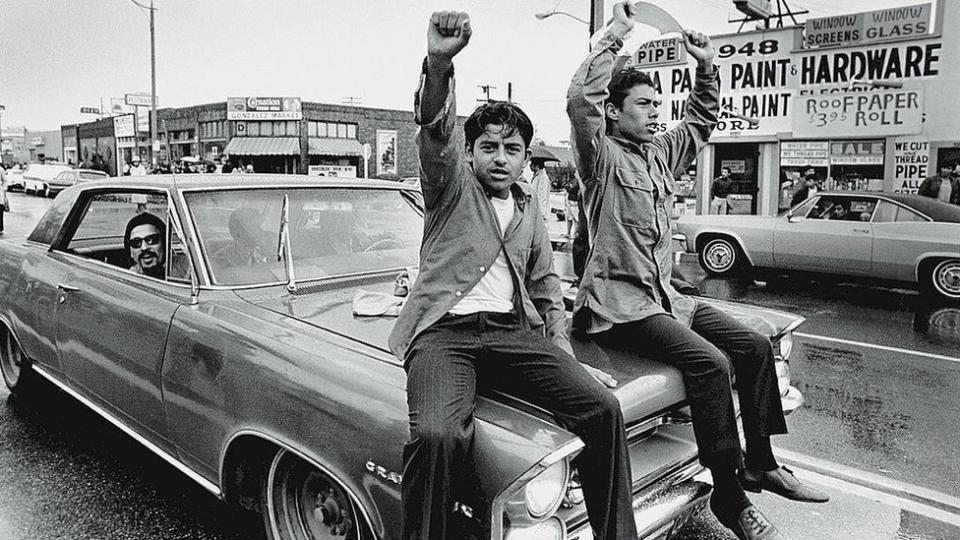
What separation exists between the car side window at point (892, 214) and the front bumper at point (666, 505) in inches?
354

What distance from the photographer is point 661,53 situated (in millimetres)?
20891

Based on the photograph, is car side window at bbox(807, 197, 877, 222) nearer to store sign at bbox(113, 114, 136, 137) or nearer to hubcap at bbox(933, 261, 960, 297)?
hubcap at bbox(933, 261, 960, 297)

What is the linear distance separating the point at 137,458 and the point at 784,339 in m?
3.45

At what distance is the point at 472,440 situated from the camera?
7.12ft

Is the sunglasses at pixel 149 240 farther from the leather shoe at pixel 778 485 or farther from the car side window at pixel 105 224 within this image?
the leather shoe at pixel 778 485

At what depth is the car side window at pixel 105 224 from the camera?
4.30 meters

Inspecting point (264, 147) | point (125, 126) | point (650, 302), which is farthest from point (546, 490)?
point (125, 126)

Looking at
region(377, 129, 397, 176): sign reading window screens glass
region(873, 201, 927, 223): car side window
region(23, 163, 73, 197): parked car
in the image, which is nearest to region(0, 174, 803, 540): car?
region(873, 201, 927, 223): car side window

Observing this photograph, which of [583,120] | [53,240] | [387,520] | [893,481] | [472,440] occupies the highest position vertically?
[583,120]

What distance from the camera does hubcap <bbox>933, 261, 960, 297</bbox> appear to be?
976 cm

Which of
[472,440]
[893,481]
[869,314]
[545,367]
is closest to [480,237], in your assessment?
[545,367]

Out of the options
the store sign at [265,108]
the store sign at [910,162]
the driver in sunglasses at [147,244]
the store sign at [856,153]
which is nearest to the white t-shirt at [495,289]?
the driver in sunglasses at [147,244]

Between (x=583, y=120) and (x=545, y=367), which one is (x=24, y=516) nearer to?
(x=545, y=367)

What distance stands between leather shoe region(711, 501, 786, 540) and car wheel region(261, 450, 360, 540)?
148 centimetres
